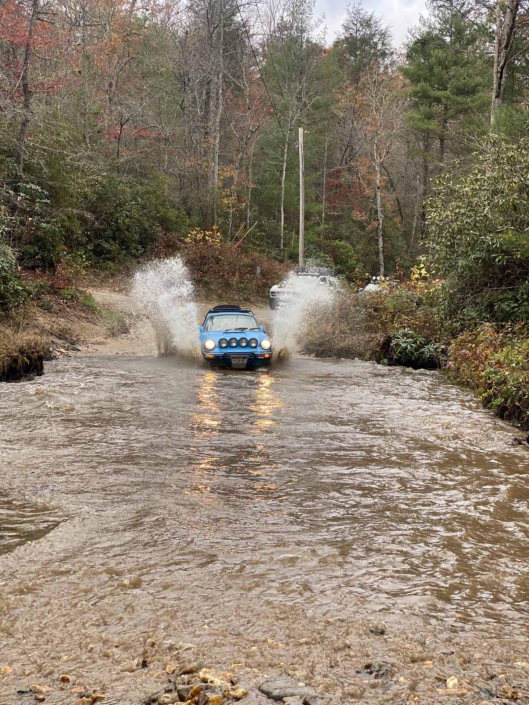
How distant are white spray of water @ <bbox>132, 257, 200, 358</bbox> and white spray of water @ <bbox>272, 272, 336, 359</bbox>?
244 centimetres

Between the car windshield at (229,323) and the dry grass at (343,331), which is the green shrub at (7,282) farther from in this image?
the dry grass at (343,331)

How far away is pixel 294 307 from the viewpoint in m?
23.5

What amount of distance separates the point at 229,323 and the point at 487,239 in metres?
6.21

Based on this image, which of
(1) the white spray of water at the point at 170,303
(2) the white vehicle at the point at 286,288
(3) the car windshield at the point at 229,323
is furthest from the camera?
(2) the white vehicle at the point at 286,288

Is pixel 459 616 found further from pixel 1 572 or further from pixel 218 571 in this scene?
pixel 1 572

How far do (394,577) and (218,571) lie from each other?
1.20m

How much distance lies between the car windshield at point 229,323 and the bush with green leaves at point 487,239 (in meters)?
5.14

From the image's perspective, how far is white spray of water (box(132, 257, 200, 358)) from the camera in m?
18.2

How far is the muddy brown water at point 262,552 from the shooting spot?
11.3 feet

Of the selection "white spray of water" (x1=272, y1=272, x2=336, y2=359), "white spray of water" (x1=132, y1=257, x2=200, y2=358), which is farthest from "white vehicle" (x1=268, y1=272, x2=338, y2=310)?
"white spray of water" (x1=132, y1=257, x2=200, y2=358)

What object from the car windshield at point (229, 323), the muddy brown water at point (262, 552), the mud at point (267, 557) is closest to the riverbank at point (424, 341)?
the muddy brown water at point (262, 552)

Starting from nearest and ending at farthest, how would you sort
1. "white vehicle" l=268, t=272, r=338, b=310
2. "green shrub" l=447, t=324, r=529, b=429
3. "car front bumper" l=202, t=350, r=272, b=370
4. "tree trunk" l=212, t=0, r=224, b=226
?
"green shrub" l=447, t=324, r=529, b=429 → "car front bumper" l=202, t=350, r=272, b=370 → "white vehicle" l=268, t=272, r=338, b=310 → "tree trunk" l=212, t=0, r=224, b=226

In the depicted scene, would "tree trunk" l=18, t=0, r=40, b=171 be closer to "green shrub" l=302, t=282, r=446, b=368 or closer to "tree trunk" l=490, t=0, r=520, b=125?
"green shrub" l=302, t=282, r=446, b=368

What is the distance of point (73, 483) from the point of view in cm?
638
